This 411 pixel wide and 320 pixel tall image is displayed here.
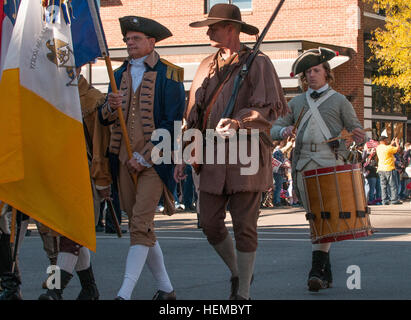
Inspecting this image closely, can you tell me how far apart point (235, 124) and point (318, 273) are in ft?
6.76

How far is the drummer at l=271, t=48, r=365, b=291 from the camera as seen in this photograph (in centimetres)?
782

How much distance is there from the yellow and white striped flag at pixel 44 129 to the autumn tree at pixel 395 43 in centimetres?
2478

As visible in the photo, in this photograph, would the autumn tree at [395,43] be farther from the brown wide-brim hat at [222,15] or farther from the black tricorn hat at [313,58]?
the brown wide-brim hat at [222,15]

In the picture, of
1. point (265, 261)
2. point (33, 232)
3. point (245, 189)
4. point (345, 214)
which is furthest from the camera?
point (33, 232)

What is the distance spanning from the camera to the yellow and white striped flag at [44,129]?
5965mm

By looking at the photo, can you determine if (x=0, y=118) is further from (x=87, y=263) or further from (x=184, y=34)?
(x=184, y=34)

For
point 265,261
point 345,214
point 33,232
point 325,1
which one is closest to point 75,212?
point 345,214

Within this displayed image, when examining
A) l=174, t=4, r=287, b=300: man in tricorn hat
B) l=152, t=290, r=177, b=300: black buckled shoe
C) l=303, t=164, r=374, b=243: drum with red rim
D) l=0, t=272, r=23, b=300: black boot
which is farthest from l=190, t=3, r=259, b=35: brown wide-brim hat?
l=0, t=272, r=23, b=300: black boot

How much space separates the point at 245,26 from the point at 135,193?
5.10 feet

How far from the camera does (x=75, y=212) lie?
244 inches

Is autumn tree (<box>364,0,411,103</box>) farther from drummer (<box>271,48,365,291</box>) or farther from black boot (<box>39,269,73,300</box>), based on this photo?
black boot (<box>39,269,73,300</box>)

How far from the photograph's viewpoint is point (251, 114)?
6316 millimetres

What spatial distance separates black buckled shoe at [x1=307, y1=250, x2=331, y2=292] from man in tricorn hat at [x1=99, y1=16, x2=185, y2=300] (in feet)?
4.38

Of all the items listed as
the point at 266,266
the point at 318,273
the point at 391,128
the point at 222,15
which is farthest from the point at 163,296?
the point at 391,128
